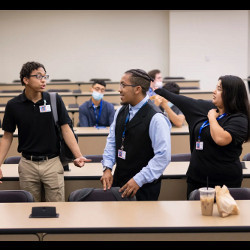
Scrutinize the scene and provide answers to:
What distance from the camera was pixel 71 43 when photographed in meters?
13.2

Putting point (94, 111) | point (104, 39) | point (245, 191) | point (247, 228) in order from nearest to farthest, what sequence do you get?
point (247, 228) → point (245, 191) → point (94, 111) → point (104, 39)

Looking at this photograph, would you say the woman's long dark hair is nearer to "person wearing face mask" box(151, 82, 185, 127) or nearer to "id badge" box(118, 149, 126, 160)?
"id badge" box(118, 149, 126, 160)

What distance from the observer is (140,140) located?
3.14m

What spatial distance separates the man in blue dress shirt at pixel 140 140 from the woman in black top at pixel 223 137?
0.75 ft

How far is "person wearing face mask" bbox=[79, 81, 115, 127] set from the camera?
599cm

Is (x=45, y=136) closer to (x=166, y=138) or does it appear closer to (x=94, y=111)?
(x=166, y=138)

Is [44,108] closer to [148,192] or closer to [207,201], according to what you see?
[148,192]

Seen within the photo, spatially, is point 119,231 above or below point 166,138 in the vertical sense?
below

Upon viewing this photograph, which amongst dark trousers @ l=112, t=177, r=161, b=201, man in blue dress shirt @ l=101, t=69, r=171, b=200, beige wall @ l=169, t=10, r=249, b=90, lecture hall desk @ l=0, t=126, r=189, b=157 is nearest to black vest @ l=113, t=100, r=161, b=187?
man in blue dress shirt @ l=101, t=69, r=171, b=200

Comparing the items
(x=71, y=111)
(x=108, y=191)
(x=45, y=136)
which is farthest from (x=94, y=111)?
(x=108, y=191)

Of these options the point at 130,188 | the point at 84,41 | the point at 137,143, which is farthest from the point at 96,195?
the point at 84,41

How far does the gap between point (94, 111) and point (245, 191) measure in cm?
324

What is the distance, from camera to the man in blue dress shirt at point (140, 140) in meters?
3.07

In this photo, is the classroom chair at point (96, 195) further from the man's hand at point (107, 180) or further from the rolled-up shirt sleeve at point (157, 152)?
the rolled-up shirt sleeve at point (157, 152)
